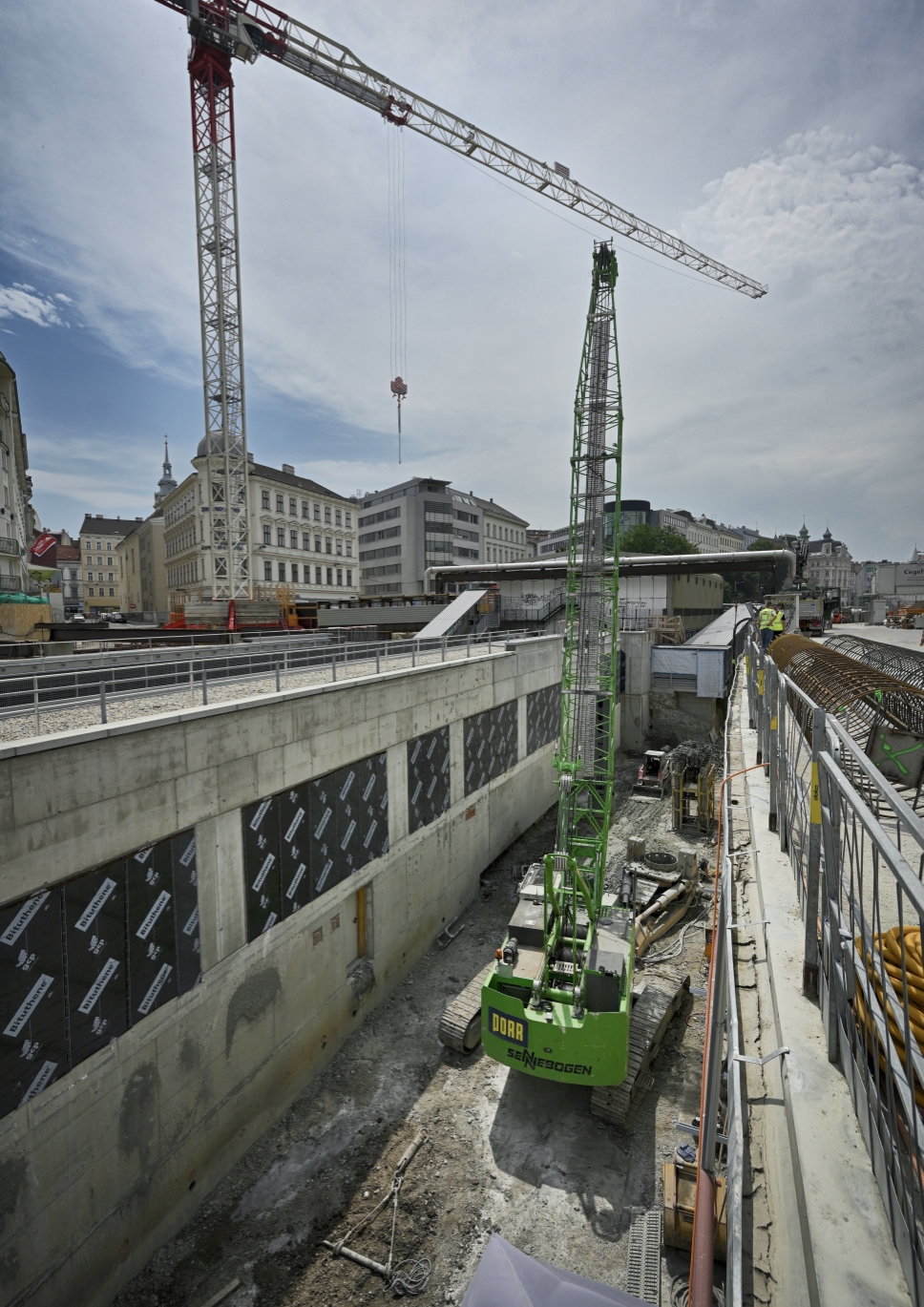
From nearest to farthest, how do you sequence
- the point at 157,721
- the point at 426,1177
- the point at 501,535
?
the point at 157,721 → the point at 426,1177 → the point at 501,535

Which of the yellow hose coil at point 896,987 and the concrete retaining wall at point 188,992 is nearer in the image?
the yellow hose coil at point 896,987

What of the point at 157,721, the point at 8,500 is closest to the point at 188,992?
the point at 157,721

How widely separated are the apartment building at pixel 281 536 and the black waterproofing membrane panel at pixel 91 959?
3820 centimetres

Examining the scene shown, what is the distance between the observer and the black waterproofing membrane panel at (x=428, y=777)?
16625 millimetres

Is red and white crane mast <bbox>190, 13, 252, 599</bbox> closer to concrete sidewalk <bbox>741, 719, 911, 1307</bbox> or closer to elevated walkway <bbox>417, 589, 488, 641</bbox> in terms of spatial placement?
elevated walkway <bbox>417, 589, 488, 641</bbox>

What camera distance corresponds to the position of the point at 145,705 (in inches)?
452

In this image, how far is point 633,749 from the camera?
36.8 meters

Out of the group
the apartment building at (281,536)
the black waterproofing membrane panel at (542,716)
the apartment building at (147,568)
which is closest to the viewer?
the black waterproofing membrane panel at (542,716)

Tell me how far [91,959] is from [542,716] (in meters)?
20.6

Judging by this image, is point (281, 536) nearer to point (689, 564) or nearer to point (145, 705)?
point (689, 564)

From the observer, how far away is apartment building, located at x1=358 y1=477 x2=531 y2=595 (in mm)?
77812

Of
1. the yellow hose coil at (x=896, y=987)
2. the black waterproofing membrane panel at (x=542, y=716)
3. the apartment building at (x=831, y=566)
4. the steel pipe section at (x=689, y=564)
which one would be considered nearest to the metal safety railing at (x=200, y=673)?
the black waterproofing membrane panel at (x=542, y=716)

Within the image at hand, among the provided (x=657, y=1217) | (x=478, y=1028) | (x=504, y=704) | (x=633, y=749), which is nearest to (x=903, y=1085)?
(x=657, y=1217)

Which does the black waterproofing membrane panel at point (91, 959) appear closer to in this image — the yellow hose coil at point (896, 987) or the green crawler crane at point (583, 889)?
the green crawler crane at point (583, 889)
